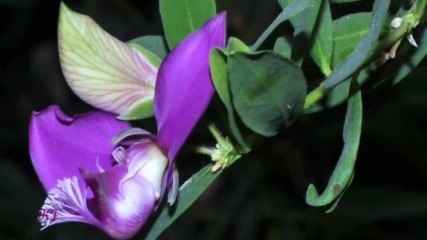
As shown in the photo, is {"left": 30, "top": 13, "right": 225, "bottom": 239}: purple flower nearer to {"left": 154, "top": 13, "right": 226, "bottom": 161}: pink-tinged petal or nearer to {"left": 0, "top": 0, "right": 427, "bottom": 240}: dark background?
{"left": 154, "top": 13, "right": 226, "bottom": 161}: pink-tinged petal

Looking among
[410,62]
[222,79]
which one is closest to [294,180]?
[410,62]

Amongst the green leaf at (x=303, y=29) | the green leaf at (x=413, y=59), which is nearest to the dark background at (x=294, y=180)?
the green leaf at (x=413, y=59)

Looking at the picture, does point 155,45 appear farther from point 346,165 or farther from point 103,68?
point 346,165

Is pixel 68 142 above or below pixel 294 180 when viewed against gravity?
above

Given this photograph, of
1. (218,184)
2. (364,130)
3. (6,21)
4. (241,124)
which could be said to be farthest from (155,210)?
(6,21)

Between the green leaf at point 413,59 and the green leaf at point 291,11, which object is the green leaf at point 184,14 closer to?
the green leaf at point 291,11

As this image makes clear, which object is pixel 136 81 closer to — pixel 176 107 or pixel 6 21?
pixel 176 107

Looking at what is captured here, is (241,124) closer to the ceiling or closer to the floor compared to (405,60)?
closer to the ceiling

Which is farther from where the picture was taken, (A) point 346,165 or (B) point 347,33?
(B) point 347,33
